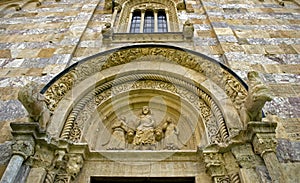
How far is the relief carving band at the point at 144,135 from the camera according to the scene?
4.88 metres

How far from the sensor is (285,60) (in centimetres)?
573

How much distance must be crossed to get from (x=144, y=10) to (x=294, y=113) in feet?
20.0

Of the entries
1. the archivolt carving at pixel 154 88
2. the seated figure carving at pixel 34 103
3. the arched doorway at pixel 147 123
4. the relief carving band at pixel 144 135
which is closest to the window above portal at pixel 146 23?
the arched doorway at pixel 147 123

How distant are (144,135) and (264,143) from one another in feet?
7.50

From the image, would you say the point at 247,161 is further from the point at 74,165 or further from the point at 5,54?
the point at 5,54

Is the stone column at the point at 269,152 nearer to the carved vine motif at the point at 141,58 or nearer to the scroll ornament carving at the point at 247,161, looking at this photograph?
the scroll ornament carving at the point at 247,161

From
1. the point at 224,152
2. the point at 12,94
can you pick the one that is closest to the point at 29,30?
the point at 12,94

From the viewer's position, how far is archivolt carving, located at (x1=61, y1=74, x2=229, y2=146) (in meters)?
4.47

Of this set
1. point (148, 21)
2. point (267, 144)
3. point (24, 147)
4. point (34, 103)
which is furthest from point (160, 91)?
point (148, 21)

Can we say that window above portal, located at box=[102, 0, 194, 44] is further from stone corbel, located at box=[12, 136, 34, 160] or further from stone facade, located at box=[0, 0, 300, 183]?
stone corbel, located at box=[12, 136, 34, 160]

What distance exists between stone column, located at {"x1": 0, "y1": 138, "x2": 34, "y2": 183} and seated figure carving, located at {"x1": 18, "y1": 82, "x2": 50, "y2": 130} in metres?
0.39

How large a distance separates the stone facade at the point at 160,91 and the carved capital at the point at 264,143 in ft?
0.05

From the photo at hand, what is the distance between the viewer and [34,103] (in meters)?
3.84

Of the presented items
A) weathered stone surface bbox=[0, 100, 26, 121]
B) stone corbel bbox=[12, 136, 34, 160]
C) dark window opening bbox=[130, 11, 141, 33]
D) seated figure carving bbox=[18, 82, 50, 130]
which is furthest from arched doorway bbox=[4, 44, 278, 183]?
dark window opening bbox=[130, 11, 141, 33]
